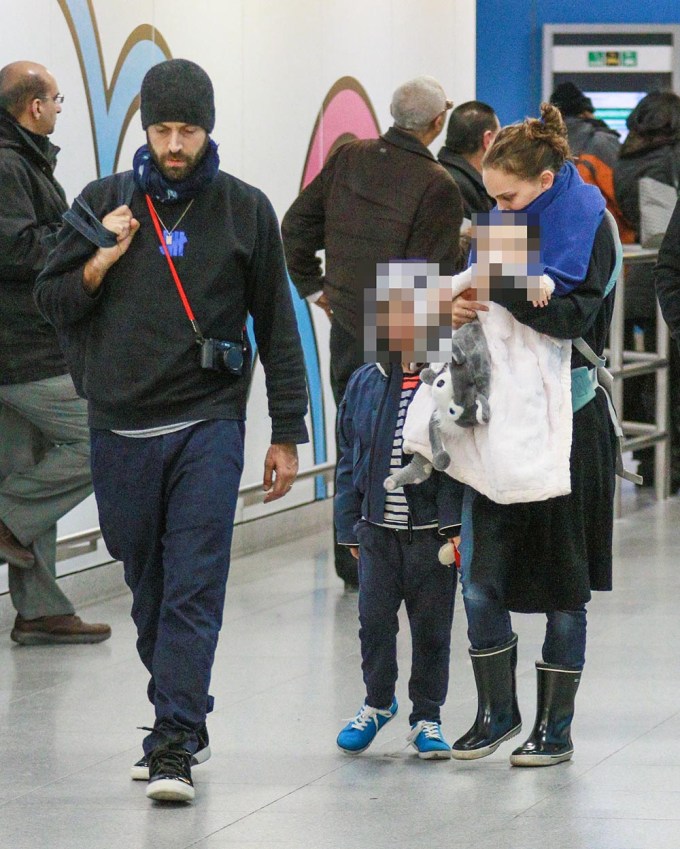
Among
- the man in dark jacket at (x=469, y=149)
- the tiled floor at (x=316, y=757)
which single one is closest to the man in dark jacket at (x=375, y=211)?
the man in dark jacket at (x=469, y=149)

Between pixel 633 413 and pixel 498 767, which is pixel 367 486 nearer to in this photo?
pixel 498 767

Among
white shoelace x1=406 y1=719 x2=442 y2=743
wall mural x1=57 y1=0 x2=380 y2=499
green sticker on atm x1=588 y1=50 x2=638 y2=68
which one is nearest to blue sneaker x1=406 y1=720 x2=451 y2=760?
white shoelace x1=406 y1=719 x2=442 y2=743

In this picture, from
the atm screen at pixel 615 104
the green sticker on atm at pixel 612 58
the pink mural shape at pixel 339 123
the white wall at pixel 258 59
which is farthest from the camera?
Answer: the atm screen at pixel 615 104

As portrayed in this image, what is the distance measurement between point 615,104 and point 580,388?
37.9 ft

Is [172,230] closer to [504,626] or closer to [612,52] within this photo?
[504,626]

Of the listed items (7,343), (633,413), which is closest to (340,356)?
(7,343)

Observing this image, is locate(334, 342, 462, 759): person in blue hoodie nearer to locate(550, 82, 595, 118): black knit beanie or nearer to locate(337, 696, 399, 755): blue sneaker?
locate(337, 696, 399, 755): blue sneaker

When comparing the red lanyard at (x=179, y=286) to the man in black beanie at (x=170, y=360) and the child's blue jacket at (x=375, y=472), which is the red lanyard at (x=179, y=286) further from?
the child's blue jacket at (x=375, y=472)

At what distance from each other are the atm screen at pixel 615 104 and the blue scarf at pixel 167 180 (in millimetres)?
11507

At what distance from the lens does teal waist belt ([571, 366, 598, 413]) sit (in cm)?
421

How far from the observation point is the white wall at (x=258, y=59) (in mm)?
6527

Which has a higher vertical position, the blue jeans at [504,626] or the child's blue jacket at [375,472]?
the child's blue jacket at [375,472]

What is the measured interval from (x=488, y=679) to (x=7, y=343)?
237 centimetres

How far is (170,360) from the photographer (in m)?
4.15
